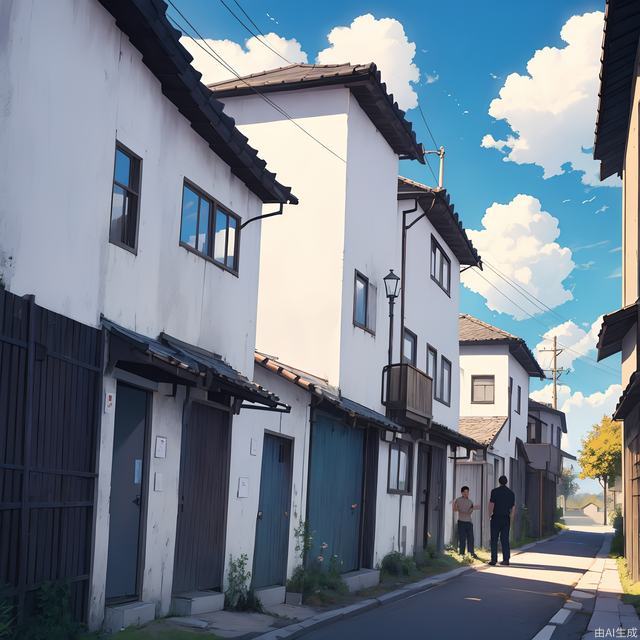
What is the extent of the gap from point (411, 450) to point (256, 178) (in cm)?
1094

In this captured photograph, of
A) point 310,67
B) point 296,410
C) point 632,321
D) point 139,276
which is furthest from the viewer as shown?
point 310,67

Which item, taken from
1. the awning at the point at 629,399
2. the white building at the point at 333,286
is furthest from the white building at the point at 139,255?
the awning at the point at 629,399

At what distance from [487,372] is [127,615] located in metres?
28.6

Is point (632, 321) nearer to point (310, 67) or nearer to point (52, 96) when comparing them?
point (310, 67)

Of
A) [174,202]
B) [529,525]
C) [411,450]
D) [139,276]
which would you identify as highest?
[174,202]

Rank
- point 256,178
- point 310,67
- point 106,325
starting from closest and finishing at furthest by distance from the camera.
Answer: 1. point 106,325
2. point 256,178
3. point 310,67

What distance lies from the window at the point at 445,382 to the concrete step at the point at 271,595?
12.3 metres

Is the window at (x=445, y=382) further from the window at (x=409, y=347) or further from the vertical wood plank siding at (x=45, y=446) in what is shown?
the vertical wood plank siding at (x=45, y=446)

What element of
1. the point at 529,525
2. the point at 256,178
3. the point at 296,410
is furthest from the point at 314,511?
the point at 529,525

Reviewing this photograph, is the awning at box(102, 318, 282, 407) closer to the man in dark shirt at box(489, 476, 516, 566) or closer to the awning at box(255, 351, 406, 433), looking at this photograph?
the awning at box(255, 351, 406, 433)

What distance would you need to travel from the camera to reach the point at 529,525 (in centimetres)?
4091

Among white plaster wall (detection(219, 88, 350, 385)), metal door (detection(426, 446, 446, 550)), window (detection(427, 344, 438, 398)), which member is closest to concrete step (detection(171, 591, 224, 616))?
white plaster wall (detection(219, 88, 350, 385))

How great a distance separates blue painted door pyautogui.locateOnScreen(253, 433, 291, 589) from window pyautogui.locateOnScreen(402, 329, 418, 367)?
731cm

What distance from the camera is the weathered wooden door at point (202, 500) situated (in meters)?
11.5
